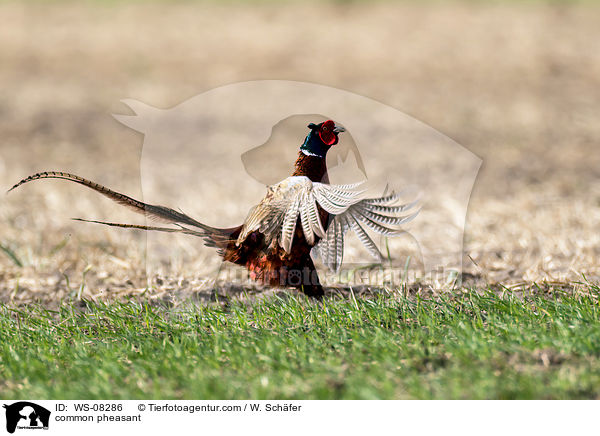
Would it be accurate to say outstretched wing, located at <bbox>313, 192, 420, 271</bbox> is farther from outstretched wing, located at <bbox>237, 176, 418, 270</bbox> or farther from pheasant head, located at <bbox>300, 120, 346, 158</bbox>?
pheasant head, located at <bbox>300, 120, 346, 158</bbox>

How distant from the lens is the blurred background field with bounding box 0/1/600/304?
15.6 ft

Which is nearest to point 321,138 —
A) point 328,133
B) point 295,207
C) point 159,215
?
point 328,133

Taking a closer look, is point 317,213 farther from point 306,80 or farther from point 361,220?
point 306,80

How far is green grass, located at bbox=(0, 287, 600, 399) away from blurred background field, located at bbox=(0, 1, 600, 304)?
58cm

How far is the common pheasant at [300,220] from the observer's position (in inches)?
123

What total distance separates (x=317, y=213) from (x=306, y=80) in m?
8.63

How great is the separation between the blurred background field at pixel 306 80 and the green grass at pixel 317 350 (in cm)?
58

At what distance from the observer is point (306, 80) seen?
11.5 m

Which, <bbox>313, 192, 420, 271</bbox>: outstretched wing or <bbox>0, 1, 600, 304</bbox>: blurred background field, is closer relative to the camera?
<bbox>313, 192, 420, 271</bbox>: outstretched wing

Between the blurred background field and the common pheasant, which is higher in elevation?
the blurred background field
